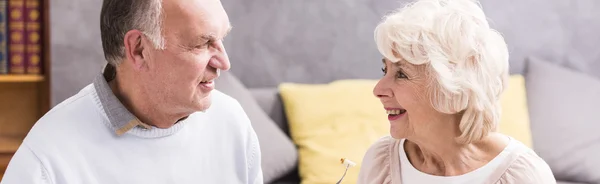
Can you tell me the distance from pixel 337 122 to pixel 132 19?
1891 mm

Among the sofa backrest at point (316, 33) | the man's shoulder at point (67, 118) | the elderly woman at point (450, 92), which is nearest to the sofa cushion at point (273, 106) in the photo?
the sofa backrest at point (316, 33)

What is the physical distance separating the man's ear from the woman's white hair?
20.3 inches

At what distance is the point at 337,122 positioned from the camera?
335 cm

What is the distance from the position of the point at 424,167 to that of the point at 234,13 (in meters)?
1.91

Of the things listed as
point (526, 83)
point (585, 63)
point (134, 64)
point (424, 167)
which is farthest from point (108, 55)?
point (585, 63)

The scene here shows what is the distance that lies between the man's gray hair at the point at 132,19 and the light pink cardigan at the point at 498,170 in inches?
25.6

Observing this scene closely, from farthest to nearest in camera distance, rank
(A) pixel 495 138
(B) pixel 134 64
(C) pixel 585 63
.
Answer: (C) pixel 585 63
(A) pixel 495 138
(B) pixel 134 64

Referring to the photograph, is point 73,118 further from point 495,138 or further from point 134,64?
point 495,138

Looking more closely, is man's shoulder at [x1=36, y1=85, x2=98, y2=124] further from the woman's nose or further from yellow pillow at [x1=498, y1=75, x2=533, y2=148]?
yellow pillow at [x1=498, y1=75, x2=533, y2=148]

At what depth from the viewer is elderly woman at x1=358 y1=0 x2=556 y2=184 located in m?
1.74

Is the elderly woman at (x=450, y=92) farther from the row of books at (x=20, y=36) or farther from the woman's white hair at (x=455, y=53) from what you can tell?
the row of books at (x=20, y=36)

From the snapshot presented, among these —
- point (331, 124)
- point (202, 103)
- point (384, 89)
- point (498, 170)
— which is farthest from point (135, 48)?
point (331, 124)

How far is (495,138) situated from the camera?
1863 mm

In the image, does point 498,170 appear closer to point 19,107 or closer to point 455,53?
point 455,53
